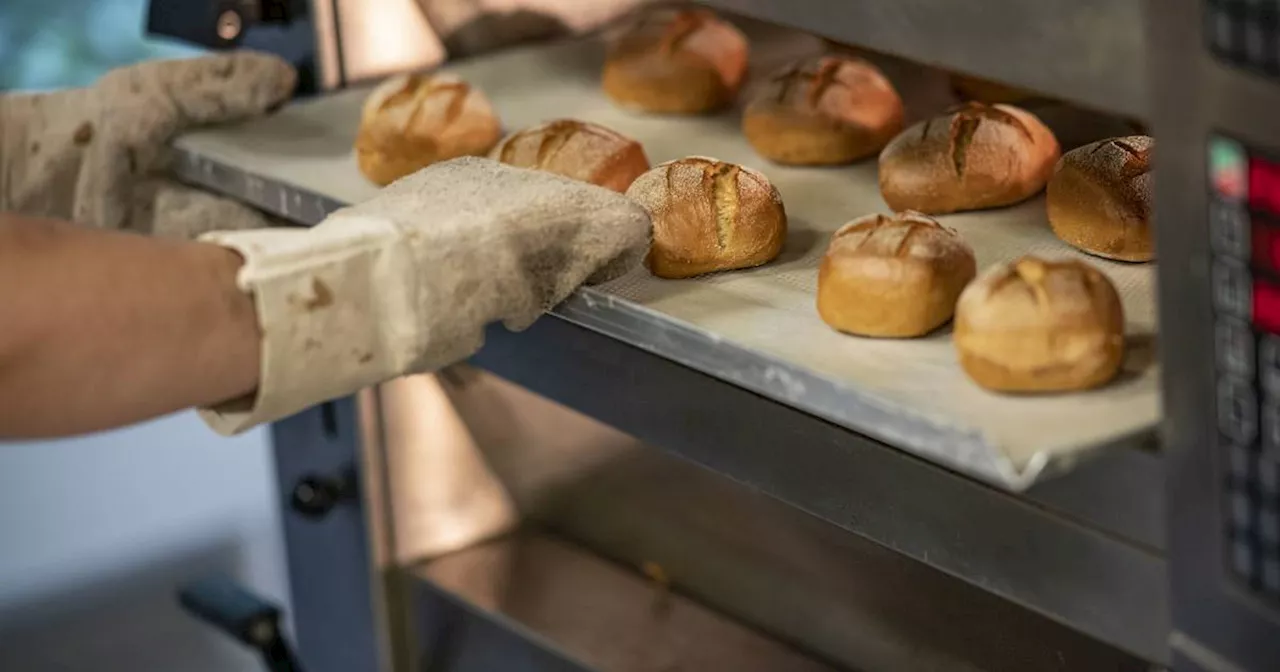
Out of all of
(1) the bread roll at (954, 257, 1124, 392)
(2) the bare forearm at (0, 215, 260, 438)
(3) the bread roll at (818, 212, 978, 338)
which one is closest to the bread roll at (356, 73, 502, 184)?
(2) the bare forearm at (0, 215, 260, 438)

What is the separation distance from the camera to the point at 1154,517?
1027mm

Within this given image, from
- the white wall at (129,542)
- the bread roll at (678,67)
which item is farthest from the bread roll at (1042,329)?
the white wall at (129,542)

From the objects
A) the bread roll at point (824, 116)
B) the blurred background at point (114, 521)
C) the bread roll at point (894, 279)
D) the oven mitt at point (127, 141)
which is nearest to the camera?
the bread roll at point (894, 279)

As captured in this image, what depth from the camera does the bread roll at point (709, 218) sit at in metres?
1.32

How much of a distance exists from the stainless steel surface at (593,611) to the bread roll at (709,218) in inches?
17.7

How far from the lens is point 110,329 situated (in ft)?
3.74

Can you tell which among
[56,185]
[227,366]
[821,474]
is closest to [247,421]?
[227,366]

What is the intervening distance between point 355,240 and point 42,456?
6.28 feet

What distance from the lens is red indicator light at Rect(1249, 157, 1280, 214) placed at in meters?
0.87

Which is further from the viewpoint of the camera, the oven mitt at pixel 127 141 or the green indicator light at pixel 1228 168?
the oven mitt at pixel 127 141

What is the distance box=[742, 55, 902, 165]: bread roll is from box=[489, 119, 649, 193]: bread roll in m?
0.13

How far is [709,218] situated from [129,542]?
1.84 meters

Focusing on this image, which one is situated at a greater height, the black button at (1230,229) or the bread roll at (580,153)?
the black button at (1230,229)

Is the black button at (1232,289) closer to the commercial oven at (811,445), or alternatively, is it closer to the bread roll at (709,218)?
the commercial oven at (811,445)
